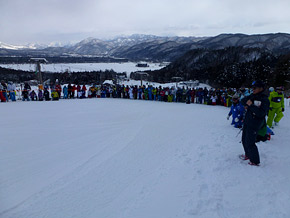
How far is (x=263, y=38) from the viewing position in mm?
142250

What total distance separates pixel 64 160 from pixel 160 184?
2.26 metres

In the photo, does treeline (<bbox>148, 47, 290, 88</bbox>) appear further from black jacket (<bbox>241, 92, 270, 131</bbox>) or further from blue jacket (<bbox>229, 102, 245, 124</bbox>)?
black jacket (<bbox>241, 92, 270, 131</bbox>)

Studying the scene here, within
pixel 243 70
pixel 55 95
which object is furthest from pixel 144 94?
pixel 243 70

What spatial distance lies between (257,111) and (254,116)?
136 millimetres

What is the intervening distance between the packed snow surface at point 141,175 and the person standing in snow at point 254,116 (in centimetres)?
26

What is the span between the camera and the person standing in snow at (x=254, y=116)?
3.39 m

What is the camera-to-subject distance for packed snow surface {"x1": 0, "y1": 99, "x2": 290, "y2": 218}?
265cm

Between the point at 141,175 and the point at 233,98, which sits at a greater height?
the point at 233,98

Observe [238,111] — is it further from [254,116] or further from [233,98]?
[254,116]

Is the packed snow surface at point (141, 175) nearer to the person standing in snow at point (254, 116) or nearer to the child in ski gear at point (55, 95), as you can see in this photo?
the person standing in snow at point (254, 116)

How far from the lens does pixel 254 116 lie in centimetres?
350

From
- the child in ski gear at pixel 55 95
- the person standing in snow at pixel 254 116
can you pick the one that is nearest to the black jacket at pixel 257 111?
the person standing in snow at pixel 254 116

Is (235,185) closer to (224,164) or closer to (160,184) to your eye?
(224,164)

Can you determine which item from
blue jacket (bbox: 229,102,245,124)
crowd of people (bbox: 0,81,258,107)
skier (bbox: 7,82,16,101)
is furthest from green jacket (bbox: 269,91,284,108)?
skier (bbox: 7,82,16,101)
